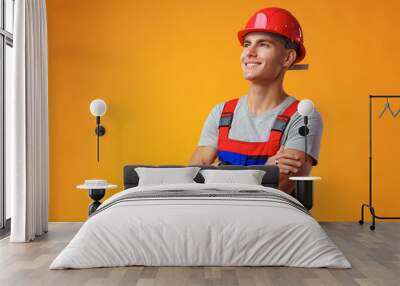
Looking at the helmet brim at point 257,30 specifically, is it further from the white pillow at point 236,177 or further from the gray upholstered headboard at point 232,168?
the white pillow at point 236,177

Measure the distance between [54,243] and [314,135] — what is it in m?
3.21

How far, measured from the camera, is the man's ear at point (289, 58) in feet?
21.3

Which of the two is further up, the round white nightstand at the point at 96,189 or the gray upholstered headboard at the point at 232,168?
the gray upholstered headboard at the point at 232,168

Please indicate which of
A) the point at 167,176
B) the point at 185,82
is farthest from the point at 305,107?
the point at 167,176

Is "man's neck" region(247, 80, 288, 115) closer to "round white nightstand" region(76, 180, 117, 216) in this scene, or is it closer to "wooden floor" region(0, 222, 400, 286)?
"round white nightstand" region(76, 180, 117, 216)

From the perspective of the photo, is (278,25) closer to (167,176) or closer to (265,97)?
(265,97)

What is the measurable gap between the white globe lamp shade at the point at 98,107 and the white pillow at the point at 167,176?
95cm

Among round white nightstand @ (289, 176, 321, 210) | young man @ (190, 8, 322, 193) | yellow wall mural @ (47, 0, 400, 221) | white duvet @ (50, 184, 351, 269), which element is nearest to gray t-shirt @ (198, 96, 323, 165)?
young man @ (190, 8, 322, 193)

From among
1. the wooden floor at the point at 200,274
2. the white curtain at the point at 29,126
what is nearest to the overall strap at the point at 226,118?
the white curtain at the point at 29,126

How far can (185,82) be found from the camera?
6.78m

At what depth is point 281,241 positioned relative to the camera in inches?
162

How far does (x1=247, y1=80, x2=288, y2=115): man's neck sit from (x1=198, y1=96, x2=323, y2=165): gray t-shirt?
0.05 meters

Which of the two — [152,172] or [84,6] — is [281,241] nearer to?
[152,172]

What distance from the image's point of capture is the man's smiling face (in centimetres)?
638
